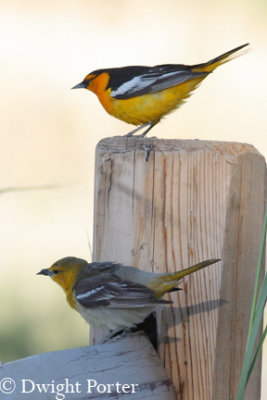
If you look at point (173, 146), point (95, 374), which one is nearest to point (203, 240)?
point (173, 146)

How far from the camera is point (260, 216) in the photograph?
250 cm

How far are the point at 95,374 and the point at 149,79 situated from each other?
2.41m

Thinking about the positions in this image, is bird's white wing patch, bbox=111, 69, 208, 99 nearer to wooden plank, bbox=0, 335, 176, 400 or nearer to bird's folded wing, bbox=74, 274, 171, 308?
bird's folded wing, bbox=74, 274, 171, 308

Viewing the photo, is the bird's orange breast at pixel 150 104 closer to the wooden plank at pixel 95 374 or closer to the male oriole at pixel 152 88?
the male oriole at pixel 152 88

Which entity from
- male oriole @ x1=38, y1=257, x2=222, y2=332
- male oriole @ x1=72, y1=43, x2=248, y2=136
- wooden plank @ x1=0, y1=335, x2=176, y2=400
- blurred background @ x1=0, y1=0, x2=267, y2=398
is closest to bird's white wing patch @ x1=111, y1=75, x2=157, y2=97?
male oriole @ x1=72, y1=43, x2=248, y2=136

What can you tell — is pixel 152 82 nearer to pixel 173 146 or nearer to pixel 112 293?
pixel 112 293

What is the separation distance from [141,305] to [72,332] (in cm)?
265

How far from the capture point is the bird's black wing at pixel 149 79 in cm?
440

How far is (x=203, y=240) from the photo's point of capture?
2479mm

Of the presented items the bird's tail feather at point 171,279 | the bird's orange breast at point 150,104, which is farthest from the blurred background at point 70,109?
the bird's tail feather at point 171,279

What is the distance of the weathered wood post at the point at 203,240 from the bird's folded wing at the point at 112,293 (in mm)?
138

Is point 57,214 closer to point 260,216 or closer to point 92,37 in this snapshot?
point 92,37

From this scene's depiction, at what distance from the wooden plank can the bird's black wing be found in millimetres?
2122

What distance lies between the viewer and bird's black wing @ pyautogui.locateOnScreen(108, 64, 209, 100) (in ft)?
14.4
